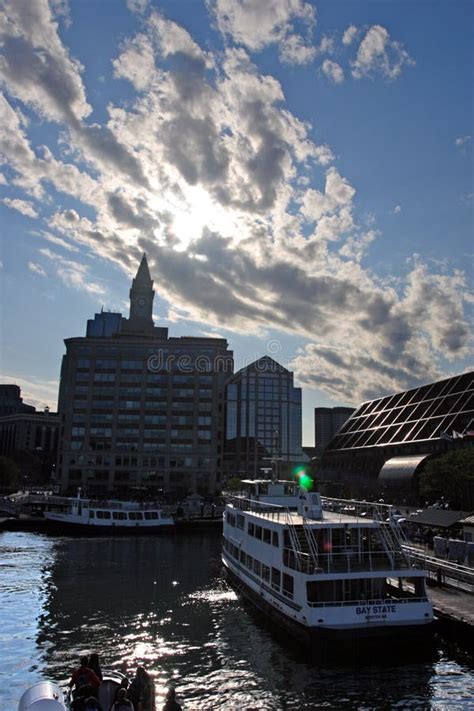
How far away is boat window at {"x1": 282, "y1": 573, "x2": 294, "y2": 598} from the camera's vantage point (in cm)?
3166

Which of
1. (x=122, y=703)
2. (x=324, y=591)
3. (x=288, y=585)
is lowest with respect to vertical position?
(x=122, y=703)

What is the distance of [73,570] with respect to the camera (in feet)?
172

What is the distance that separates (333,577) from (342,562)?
7.03 feet

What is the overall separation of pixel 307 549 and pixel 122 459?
125 meters

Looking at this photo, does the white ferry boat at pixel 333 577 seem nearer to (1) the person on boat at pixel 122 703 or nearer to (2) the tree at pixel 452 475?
(1) the person on boat at pixel 122 703

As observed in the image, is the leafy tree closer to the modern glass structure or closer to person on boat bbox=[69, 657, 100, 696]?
the modern glass structure

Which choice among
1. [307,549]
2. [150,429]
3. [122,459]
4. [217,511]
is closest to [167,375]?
[150,429]

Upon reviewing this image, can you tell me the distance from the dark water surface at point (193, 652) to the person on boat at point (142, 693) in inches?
145

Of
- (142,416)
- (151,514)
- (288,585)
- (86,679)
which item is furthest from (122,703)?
(142,416)

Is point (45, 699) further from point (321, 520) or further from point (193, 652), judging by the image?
point (321, 520)

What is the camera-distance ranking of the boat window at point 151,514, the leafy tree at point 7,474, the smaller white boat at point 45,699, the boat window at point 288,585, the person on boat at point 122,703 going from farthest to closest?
the leafy tree at point 7,474 < the boat window at point 151,514 < the boat window at point 288,585 < the person on boat at point 122,703 < the smaller white boat at point 45,699

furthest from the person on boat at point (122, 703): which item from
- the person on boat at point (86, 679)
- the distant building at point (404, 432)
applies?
the distant building at point (404, 432)

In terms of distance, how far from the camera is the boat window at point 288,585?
3166 cm

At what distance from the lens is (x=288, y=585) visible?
1275 inches
